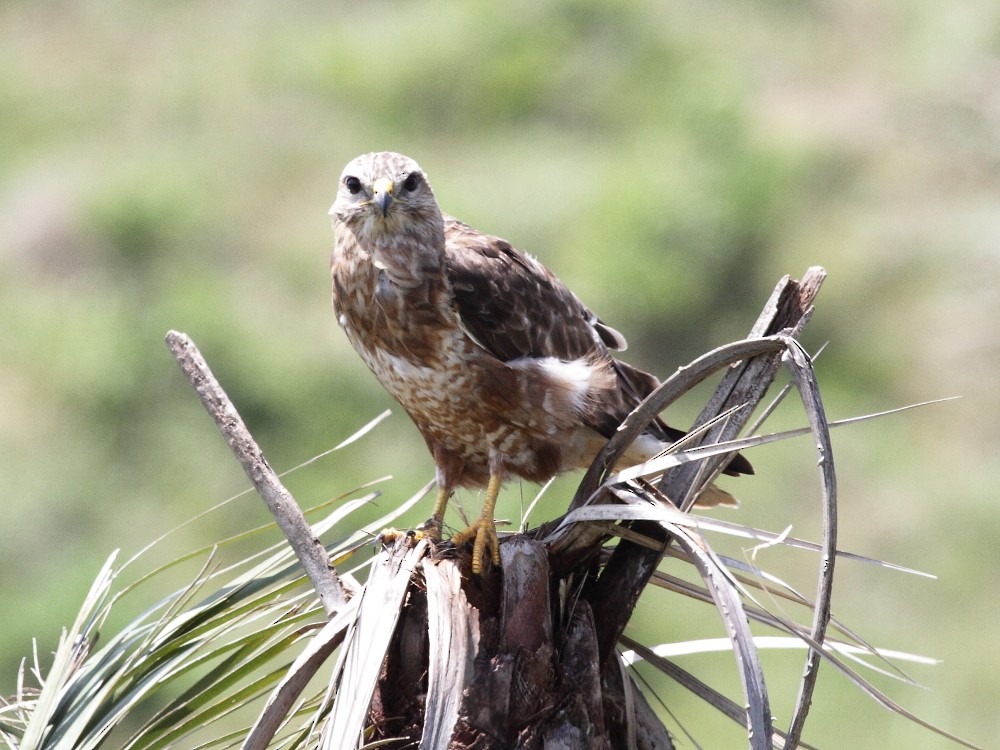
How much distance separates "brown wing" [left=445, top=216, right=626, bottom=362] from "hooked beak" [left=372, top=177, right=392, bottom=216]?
23 cm

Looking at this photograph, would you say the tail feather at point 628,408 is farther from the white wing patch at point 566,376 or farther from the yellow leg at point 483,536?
the yellow leg at point 483,536

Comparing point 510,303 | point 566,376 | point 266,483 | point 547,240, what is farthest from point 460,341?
point 547,240

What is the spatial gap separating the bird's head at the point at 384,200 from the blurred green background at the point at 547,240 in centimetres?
251

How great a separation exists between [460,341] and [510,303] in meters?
0.19

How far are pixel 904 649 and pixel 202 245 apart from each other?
5.76 metres

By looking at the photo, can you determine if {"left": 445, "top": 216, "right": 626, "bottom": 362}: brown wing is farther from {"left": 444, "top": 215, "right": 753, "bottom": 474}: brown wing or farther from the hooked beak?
the hooked beak

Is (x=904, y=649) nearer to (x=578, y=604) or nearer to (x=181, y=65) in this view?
(x=578, y=604)

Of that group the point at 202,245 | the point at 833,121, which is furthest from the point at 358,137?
the point at 833,121

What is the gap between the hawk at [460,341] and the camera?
343 cm

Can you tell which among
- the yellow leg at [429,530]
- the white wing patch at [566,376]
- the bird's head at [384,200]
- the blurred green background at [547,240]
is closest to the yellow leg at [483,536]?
the yellow leg at [429,530]

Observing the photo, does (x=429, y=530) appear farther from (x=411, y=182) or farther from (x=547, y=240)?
(x=547, y=240)

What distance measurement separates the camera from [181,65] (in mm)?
11781

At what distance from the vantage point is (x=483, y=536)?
9.42ft

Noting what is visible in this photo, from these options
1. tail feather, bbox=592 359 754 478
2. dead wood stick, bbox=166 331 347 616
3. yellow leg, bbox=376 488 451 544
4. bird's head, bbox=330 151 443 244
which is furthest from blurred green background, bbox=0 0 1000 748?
dead wood stick, bbox=166 331 347 616
